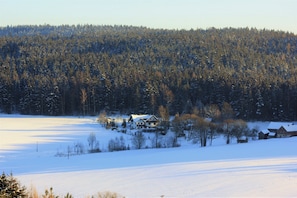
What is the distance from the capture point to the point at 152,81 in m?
72.3

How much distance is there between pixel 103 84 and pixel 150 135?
2609 cm

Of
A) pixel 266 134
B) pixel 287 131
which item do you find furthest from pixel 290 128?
pixel 266 134

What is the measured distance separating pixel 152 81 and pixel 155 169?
4625cm

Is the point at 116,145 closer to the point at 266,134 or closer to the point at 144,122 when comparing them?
the point at 144,122

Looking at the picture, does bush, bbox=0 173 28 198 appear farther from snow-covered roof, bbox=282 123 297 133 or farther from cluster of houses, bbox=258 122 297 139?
snow-covered roof, bbox=282 123 297 133

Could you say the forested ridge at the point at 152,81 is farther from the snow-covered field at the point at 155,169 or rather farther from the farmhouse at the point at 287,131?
the snow-covered field at the point at 155,169

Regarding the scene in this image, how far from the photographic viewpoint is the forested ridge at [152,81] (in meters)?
61.8

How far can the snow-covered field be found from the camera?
20.5 metres

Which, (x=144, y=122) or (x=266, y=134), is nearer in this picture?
(x=266, y=134)

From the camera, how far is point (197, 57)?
98500 millimetres

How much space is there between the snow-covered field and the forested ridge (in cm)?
1959

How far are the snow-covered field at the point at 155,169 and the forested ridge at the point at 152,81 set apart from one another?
19.6 meters

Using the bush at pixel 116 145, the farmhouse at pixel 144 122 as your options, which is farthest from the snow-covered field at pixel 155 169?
the farmhouse at pixel 144 122

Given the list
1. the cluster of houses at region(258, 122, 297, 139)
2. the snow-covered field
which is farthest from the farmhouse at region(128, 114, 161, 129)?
the cluster of houses at region(258, 122, 297, 139)
